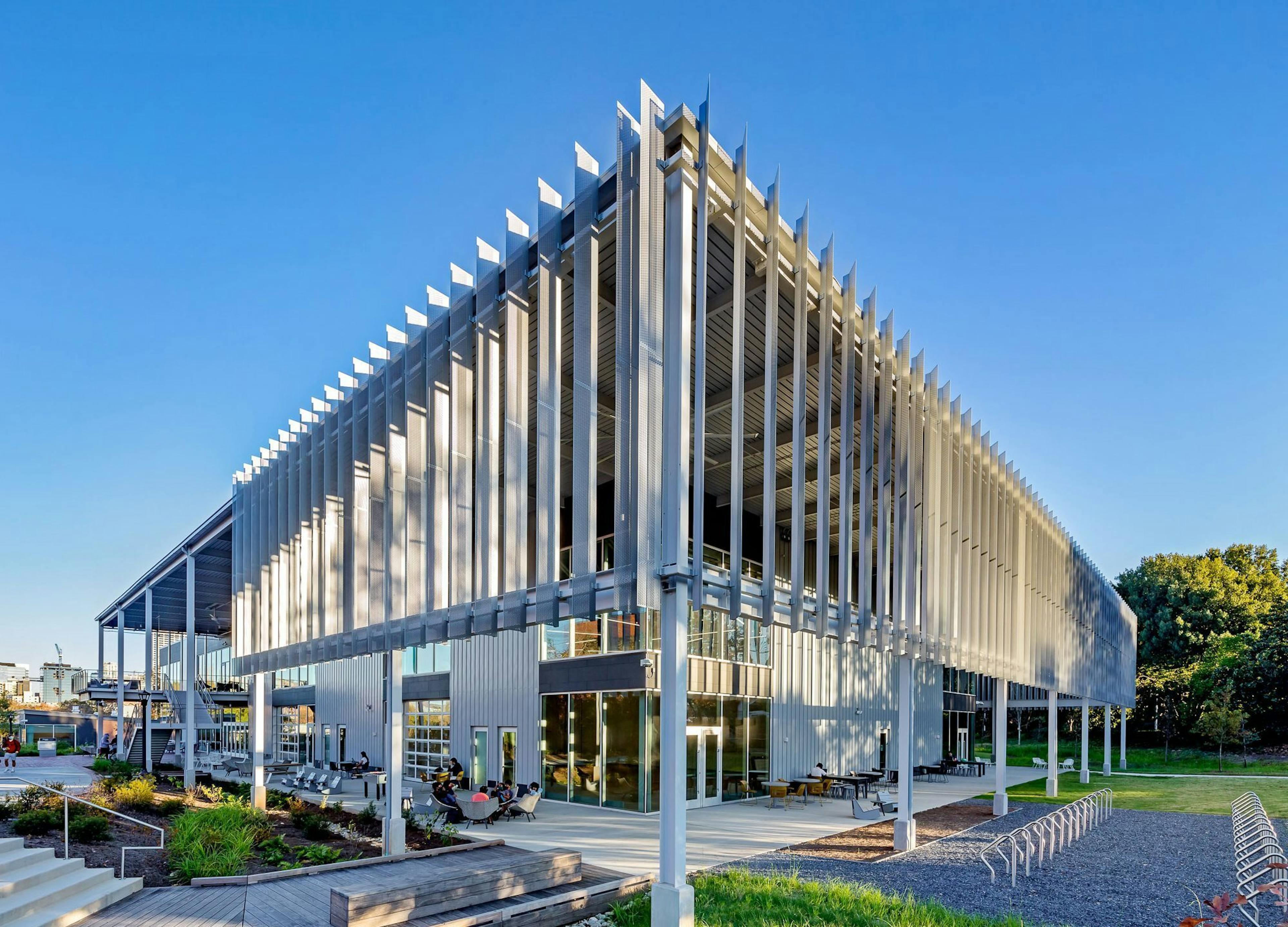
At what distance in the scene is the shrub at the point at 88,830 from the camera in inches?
532

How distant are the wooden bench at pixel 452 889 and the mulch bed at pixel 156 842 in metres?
2.46

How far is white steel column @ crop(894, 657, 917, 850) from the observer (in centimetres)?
1551

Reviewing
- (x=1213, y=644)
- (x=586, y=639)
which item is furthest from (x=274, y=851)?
(x=1213, y=644)

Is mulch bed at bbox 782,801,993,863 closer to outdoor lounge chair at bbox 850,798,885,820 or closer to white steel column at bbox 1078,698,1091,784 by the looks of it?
outdoor lounge chair at bbox 850,798,885,820

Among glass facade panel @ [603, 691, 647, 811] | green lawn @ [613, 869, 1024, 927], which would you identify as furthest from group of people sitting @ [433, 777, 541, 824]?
green lawn @ [613, 869, 1024, 927]

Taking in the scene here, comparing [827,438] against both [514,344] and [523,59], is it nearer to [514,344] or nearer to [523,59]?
[514,344]

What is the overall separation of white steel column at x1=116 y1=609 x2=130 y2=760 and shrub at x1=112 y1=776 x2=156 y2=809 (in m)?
18.1

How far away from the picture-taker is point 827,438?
13.1m

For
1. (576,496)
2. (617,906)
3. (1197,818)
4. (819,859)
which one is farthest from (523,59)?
(1197,818)

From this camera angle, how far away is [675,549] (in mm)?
9875

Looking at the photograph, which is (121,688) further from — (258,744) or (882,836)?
(882,836)

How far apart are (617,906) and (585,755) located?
10.9m

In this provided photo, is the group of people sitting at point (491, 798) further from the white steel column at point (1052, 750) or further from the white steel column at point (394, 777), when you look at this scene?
the white steel column at point (1052, 750)

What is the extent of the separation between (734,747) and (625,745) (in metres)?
4.18
